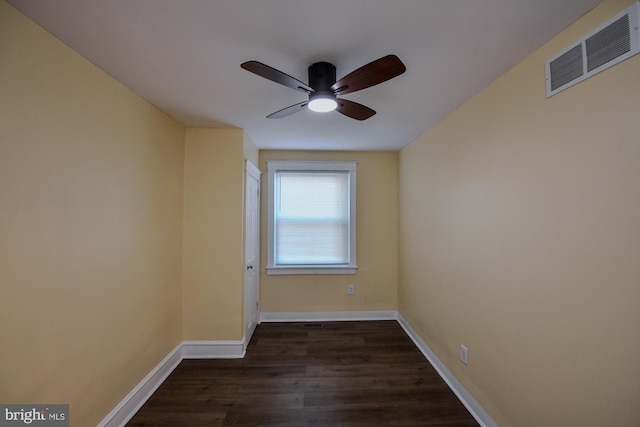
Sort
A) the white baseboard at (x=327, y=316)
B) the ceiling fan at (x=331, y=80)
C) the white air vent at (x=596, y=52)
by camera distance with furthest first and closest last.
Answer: the white baseboard at (x=327, y=316)
the ceiling fan at (x=331, y=80)
the white air vent at (x=596, y=52)

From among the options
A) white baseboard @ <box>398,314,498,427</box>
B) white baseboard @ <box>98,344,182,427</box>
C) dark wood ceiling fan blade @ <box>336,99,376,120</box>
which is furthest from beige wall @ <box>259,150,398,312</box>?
dark wood ceiling fan blade @ <box>336,99,376,120</box>

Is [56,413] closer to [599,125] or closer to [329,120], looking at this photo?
[329,120]

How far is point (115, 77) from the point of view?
172 centimetres

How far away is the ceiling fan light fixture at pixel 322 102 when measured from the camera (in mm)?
1508

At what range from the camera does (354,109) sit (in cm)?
176

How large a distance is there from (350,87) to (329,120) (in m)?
1.01

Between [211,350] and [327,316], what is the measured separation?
1.55 m

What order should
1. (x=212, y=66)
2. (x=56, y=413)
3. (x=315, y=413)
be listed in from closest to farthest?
(x=56, y=413) < (x=212, y=66) < (x=315, y=413)

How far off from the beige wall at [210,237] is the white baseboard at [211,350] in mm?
60

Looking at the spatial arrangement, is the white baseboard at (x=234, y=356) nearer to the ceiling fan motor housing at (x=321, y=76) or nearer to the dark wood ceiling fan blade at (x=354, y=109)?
the dark wood ceiling fan blade at (x=354, y=109)

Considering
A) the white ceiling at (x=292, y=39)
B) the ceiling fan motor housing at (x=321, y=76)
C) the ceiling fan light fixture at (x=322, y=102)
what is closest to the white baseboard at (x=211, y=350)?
the white ceiling at (x=292, y=39)

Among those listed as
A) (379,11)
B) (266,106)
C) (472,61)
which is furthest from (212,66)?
(472,61)

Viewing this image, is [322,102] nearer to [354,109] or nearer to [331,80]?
[331,80]

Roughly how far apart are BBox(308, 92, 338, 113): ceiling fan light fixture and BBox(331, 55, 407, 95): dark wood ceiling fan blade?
0.05 meters
